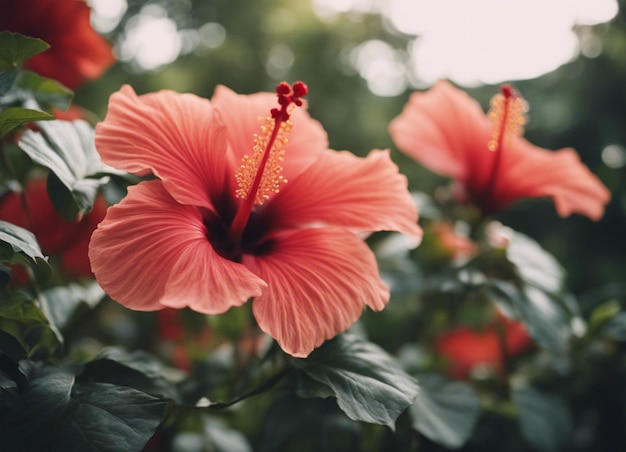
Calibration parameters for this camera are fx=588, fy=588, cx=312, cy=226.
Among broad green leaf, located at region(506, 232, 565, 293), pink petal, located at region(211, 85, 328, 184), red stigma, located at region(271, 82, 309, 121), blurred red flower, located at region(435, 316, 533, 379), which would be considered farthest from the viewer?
blurred red flower, located at region(435, 316, 533, 379)

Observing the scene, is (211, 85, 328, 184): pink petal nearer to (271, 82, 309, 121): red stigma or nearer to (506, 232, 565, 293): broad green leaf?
(271, 82, 309, 121): red stigma

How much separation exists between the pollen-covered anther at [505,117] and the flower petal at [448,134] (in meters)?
0.06

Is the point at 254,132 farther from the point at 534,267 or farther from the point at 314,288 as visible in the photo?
the point at 534,267

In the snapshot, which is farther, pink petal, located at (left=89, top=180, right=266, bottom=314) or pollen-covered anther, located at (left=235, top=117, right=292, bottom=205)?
pollen-covered anther, located at (left=235, top=117, right=292, bottom=205)

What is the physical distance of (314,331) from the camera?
2.33 ft

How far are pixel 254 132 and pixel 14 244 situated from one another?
417 mm

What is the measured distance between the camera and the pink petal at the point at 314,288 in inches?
27.6

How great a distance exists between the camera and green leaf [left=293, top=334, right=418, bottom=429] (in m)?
0.70

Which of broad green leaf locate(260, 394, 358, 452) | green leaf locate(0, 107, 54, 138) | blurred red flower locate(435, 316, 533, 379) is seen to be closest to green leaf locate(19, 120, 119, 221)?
green leaf locate(0, 107, 54, 138)

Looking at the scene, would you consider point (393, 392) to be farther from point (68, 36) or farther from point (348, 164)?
point (68, 36)

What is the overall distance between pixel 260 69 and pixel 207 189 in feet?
7.18

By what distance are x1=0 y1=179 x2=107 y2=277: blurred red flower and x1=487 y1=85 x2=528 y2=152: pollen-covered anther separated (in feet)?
2.49

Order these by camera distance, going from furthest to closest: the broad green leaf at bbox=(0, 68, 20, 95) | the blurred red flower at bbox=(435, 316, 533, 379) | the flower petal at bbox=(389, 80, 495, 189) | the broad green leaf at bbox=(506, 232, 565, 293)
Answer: the blurred red flower at bbox=(435, 316, 533, 379)
the flower petal at bbox=(389, 80, 495, 189)
the broad green leaf at bbox=(506, 232, 565, 293)
the broad green leaf at bbox=(0, 68, 20, 95)

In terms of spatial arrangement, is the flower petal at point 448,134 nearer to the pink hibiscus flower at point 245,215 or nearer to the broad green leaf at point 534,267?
the broad green leaf at point 534,267
